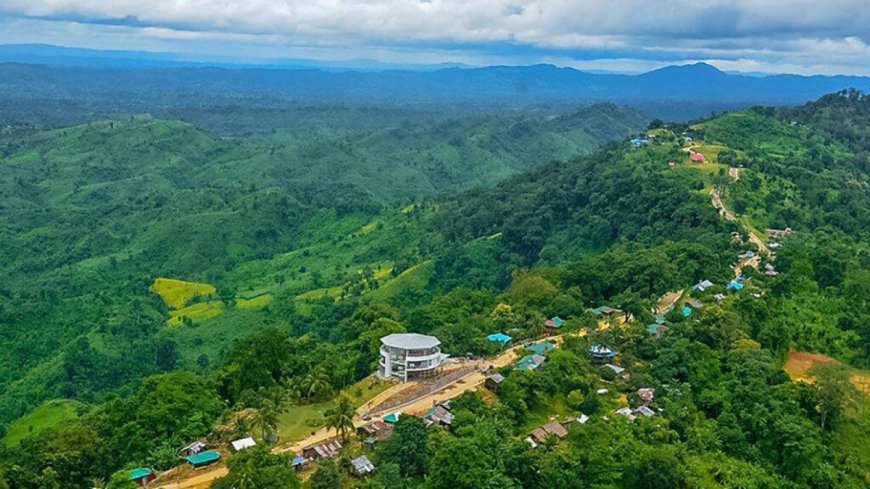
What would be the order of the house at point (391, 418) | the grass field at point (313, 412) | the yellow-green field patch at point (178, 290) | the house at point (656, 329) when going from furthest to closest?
1. the yellow-green field patch at point (178, 290)
2. the house at point (656, 329)
3. the house at point (391, 418)
4. the grass field at point (313, 412)

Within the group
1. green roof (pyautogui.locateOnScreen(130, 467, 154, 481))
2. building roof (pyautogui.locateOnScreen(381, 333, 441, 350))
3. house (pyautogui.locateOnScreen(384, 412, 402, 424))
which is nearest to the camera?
green roof (pyautogui.locateOnScreen(130, 467, 154, 481))

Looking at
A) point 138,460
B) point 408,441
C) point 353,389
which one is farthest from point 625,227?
point 138,460

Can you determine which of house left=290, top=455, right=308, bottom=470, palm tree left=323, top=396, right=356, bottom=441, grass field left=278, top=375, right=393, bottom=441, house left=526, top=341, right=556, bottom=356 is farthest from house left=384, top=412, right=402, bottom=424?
house left=526, top=341, right=556, bottom=356

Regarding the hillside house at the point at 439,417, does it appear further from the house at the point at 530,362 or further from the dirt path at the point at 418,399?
the house at the point at 530,362

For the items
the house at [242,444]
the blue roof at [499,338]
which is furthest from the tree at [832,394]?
the house at [242,444]

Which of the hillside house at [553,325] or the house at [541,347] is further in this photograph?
the hillside house at [553,325]

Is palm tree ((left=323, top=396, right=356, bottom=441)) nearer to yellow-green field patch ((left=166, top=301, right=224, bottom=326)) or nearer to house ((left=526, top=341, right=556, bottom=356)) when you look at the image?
house ((left=526, top=341, right=556, bottom=356))
